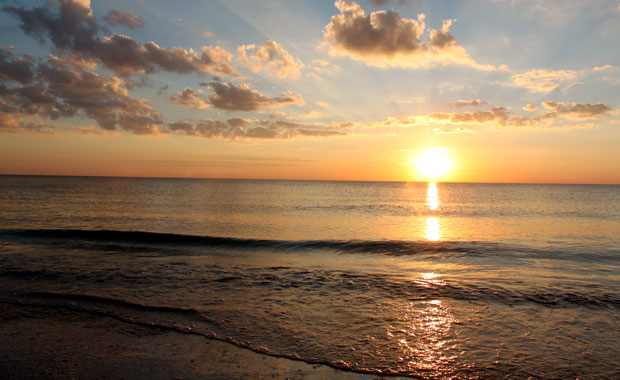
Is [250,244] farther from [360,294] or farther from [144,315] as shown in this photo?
[144,315]

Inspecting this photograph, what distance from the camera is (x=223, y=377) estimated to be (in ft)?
19.8

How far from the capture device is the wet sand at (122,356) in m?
6.13

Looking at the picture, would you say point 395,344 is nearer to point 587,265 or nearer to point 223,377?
point 223,377

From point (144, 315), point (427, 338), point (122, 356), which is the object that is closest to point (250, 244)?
point (144, 315)

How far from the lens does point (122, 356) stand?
6.78m

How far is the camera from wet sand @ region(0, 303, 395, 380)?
241 inches

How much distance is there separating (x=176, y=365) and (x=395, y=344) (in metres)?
4.52

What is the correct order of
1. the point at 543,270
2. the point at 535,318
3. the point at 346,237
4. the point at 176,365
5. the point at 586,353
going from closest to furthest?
the point at 176,365 → the point at 586,353 → the point at 535,318 → the point at 543,270 → the point at 346,237

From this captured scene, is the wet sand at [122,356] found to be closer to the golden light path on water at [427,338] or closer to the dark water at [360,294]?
the dark water at [360,294]

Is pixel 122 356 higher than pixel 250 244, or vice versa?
pixel 122 356

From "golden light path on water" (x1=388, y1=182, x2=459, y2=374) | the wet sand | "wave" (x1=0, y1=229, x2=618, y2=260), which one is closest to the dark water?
"golden light path on water" (x1=388, y1=182, x2=459, y2=374)

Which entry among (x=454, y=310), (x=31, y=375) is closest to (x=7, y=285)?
(x=31, y=375)

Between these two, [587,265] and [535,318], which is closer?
[535,318]

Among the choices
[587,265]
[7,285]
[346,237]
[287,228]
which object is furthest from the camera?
[287,228]
